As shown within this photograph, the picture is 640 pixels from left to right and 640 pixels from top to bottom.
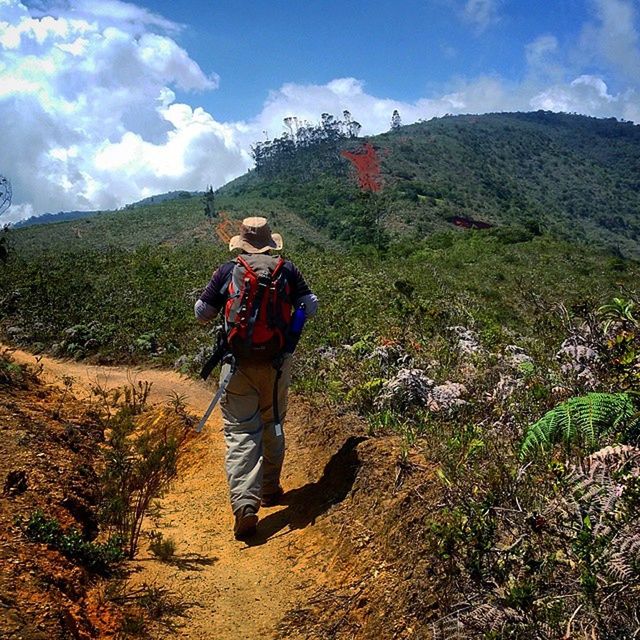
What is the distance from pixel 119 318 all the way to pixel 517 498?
10979 mm

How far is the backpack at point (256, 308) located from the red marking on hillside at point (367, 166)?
70355 mm

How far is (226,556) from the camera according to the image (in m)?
3.79

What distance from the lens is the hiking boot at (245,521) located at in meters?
3.94

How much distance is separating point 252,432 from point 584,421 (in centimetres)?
226

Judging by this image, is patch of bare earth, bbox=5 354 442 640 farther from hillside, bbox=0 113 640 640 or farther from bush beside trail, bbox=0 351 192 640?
bush beside trail, bbox=0 351 192 640

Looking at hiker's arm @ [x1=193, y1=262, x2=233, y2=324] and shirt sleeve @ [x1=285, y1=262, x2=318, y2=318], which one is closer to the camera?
hiker's arm @ [x1=193, y1=262, x2=233, y2=324]

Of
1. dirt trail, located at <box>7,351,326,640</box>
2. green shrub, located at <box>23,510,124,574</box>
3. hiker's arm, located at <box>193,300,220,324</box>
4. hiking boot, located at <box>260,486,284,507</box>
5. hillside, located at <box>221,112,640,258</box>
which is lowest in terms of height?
dirt trail, located at <box>7,351,326,640</box>

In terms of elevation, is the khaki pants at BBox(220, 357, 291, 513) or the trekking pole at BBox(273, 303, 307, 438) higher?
the trekking pole at BBox(273, 303, 307, 438)

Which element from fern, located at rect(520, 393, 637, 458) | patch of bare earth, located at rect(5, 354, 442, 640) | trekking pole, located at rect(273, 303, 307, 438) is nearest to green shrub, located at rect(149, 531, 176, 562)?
patch of bare earth, located at rect(5, 354, 442, 640)

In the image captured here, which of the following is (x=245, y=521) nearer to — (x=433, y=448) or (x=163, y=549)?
(x=163, y=549)

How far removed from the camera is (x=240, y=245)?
4254mm

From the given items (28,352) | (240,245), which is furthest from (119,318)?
(240,245)

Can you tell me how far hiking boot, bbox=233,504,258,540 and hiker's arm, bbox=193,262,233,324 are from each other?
142 cm

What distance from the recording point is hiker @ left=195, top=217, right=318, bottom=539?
4.01 meters
